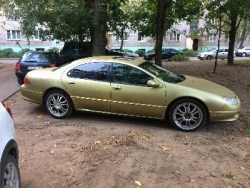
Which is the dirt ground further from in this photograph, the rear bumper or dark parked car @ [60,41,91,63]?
dark parked car @ [60,41,91,63]

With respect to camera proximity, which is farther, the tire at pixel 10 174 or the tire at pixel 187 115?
the tire at pixel 187 115

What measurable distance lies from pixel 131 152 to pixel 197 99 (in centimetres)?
186

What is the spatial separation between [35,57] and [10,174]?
330 inches

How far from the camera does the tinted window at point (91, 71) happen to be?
6.40 metres

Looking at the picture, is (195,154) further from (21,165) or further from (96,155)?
(21,165)

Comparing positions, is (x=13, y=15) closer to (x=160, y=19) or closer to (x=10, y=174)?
(x=160, y=19)

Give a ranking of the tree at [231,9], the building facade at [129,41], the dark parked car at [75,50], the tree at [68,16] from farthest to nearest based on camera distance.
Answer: the building facade at [129,41] → the dark parked car at [75,50] → the tree at [231,9] → the tree at [68,16]

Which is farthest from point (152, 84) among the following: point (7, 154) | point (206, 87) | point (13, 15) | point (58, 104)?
point (13, 15)

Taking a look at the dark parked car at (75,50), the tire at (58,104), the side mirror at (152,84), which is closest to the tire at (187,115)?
the side mirror at (152,84)

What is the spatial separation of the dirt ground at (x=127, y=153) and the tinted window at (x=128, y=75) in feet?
2.99

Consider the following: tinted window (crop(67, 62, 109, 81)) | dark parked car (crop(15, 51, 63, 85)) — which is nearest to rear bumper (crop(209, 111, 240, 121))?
tinted window (crop(67, 62, 109, 81))

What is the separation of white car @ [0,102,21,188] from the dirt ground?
75 cm

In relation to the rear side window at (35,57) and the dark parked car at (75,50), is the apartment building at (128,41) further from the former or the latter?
the rear side window at (35,57)

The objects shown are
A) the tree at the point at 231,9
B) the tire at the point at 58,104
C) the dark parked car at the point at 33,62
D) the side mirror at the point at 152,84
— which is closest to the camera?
the side mirror at the point at 152,84
